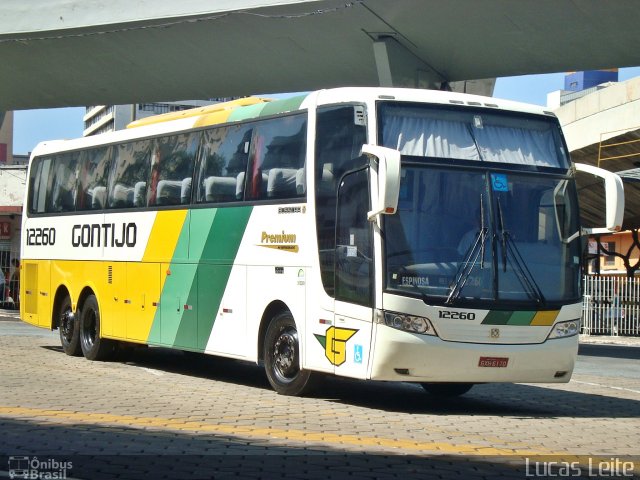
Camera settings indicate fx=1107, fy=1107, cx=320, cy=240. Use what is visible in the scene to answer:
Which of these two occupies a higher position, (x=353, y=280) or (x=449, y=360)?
(x=353, y=280)

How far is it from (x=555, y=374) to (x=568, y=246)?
4.72 ft

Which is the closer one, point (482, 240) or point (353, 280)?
point (482, 240)

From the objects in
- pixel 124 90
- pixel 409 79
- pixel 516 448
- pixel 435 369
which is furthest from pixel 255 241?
pixel 124 90

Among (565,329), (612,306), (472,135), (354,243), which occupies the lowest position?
(612,306)

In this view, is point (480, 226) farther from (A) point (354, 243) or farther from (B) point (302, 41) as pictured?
(B) point (302, 41)

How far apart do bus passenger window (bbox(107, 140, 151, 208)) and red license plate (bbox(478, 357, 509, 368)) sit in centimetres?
703

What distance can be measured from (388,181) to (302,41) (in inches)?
586

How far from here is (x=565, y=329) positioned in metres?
12.4

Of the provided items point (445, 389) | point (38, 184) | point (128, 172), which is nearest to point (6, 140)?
point (38, 184)

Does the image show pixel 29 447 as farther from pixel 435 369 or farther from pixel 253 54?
pixel 253 54

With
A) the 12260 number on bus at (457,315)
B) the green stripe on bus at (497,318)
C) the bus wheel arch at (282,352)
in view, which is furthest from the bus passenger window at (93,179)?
the green stripe on bus at (497,318)

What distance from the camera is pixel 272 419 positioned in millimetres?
10711

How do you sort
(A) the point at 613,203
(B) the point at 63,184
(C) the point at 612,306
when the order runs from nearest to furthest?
(A) the point at 613,203
(B) the point at 63,184
(C) the point at 612,306

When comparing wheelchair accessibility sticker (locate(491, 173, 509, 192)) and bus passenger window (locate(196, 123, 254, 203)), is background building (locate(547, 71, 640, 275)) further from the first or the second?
wheelchair accessibility sticker (locate(491, 173, 509, 192))
